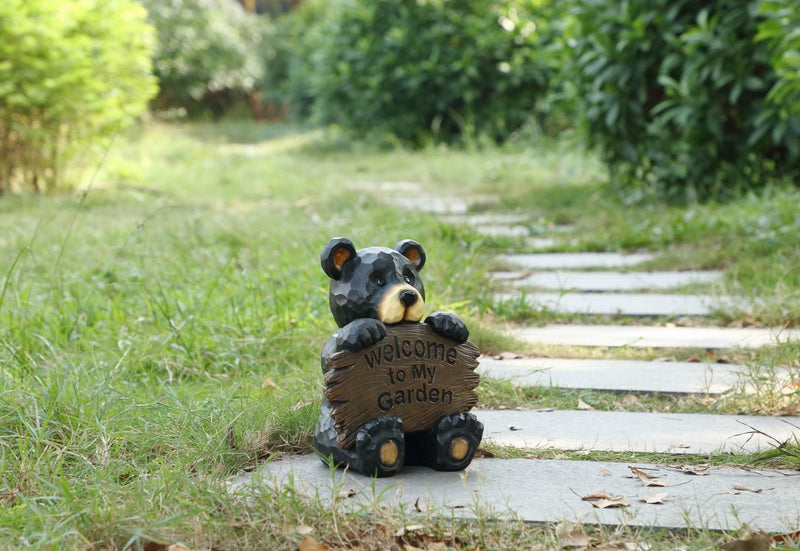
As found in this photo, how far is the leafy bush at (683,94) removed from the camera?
5984 mm

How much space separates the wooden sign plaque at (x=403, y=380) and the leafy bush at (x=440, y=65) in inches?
337

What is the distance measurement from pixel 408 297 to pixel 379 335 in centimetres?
13

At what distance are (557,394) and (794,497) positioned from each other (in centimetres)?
95

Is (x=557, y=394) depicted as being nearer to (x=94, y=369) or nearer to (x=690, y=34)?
(x=94, y=369)

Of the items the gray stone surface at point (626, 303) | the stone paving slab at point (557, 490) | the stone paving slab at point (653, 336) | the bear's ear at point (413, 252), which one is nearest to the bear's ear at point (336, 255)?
the bear's ear at point (413, 252)

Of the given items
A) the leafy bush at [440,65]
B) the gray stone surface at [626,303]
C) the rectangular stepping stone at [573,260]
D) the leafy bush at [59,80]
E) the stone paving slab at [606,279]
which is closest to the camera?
the gray stone surface at [626,303]

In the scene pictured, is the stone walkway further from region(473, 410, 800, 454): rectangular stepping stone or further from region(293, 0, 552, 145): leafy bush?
region(293, 0, 552, 145): leafy bush

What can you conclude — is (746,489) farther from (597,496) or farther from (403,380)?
(403,380)

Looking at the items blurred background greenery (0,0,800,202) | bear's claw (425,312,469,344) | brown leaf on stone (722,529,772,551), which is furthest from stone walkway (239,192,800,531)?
blurred background greenery (0,0,800,202)

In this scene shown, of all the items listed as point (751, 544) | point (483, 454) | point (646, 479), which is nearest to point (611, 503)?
point (646, 479)

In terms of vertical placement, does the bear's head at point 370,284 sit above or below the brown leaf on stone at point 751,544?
above

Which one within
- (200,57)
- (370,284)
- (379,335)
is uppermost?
(200,57)

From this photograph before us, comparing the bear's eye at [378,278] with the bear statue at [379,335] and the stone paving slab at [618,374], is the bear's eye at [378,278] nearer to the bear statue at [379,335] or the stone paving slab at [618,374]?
the bear statue at [379,335]

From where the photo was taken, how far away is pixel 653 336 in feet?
11.9
